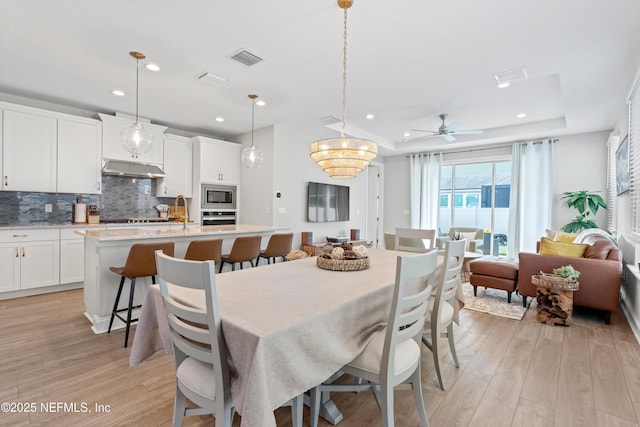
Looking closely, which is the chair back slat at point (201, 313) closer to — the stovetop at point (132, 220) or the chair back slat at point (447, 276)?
the chair back slat at point (447, 276)

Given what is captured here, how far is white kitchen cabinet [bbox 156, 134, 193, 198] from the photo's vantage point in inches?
210

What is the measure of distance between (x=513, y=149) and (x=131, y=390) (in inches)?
277

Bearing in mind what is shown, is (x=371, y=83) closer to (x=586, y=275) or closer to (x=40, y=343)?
(x=586, y=275)

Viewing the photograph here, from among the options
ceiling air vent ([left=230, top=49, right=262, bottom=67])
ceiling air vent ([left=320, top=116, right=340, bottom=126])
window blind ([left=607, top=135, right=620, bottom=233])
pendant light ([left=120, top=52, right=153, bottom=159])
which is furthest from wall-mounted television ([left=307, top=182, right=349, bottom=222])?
A: window blind ([left=607, top=135, right=620, bottom=233])

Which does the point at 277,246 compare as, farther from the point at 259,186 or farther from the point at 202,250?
the point at 259,186

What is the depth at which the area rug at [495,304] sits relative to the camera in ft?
11.7

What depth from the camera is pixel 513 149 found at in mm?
6102

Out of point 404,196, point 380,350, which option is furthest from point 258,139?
point 380,350

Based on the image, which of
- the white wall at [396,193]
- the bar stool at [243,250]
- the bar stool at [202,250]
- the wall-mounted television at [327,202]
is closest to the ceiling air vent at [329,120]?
the wall-mounted television at [327,202]

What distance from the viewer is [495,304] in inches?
153

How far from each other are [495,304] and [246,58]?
4.12 metres

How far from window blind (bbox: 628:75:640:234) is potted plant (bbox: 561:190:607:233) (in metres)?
1.84

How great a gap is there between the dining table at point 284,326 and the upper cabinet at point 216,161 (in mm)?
4016

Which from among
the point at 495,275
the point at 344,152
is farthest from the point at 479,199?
the point at 344,152
